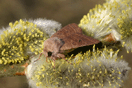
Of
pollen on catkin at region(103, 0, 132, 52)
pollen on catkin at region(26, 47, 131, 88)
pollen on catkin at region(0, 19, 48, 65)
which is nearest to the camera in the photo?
pollen on catkin at region(26, 47, 131, 88)

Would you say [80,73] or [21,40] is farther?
[21,40]

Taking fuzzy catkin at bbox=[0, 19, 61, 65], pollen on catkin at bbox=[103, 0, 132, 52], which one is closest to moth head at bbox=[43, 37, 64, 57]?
fuzzy catkin at bbox=[0, 19, 61, 65]

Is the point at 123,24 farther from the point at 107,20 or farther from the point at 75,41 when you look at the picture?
the point at 75,41

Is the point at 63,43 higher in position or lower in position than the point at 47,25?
lower

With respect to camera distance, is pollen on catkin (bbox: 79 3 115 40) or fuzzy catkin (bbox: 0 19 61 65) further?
pollen on catkin (bbox: 79 3 115 40)

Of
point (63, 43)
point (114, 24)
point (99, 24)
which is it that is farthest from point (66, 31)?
point (114, 24)

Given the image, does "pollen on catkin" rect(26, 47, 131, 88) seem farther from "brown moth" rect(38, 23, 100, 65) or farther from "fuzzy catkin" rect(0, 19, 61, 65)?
"fuzzy catkin" rect(0, 19, 61, 65)

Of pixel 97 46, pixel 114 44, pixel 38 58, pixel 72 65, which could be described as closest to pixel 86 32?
pixel 97 46
